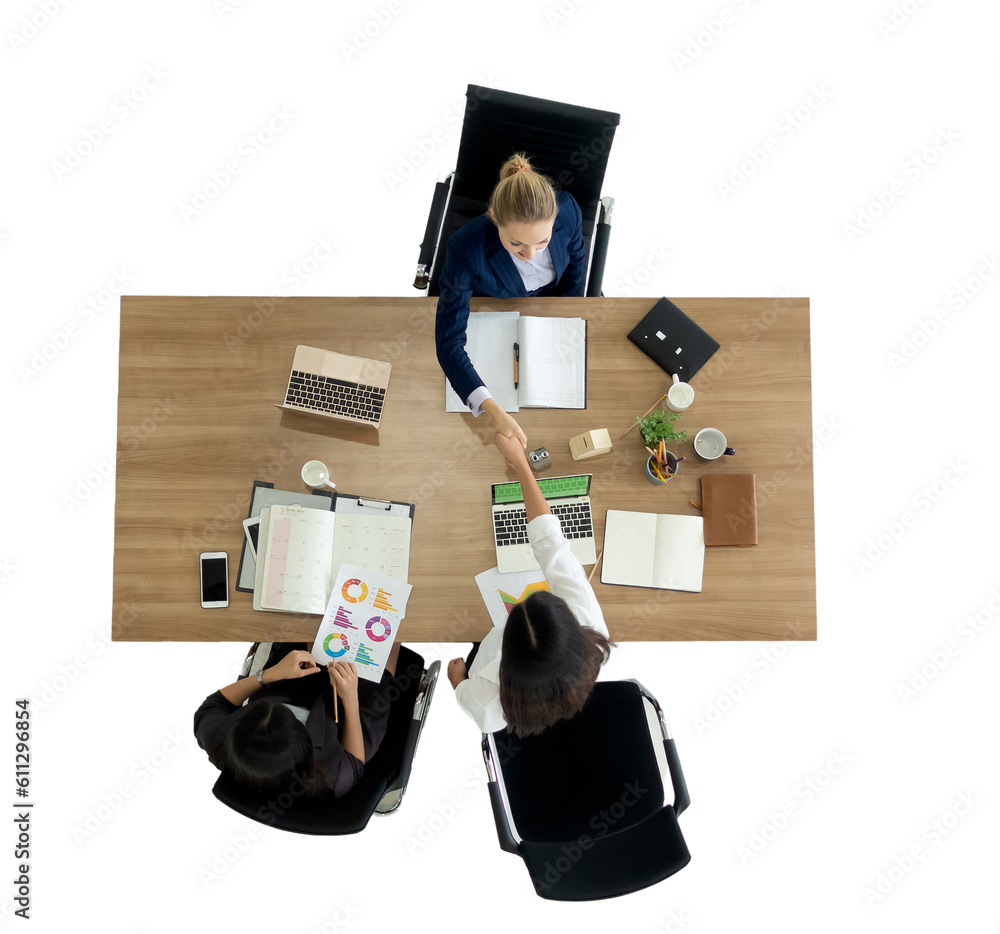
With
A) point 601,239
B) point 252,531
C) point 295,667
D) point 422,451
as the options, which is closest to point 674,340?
point 601,239

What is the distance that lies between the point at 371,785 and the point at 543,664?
0.84 metres

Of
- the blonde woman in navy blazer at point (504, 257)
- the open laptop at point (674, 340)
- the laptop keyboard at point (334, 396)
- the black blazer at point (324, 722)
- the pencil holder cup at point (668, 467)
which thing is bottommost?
the black blazer at point (324, 722)

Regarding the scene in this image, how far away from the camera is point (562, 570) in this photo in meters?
1.89

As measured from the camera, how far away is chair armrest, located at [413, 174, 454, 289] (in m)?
2.39

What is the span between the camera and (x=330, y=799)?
1936mm

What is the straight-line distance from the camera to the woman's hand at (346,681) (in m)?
2.06

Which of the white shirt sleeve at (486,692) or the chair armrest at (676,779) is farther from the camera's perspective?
the chair armrest at (676,779)

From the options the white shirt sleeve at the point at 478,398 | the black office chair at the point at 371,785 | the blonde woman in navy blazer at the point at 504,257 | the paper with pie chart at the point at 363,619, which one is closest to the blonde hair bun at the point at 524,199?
the blonde woman in navy blazer at the point at 504,257

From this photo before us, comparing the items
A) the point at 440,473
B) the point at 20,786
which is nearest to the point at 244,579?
the point at 440,473

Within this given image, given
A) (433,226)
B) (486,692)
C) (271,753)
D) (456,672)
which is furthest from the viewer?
(433,226)

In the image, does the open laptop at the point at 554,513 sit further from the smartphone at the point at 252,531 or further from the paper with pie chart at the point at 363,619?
the smartphone at the point at 252,531

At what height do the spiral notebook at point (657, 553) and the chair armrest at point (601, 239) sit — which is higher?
the chair armrest at point (601, 239)

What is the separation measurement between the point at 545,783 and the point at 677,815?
42 cm

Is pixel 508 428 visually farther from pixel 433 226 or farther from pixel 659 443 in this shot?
pixel 433 226
